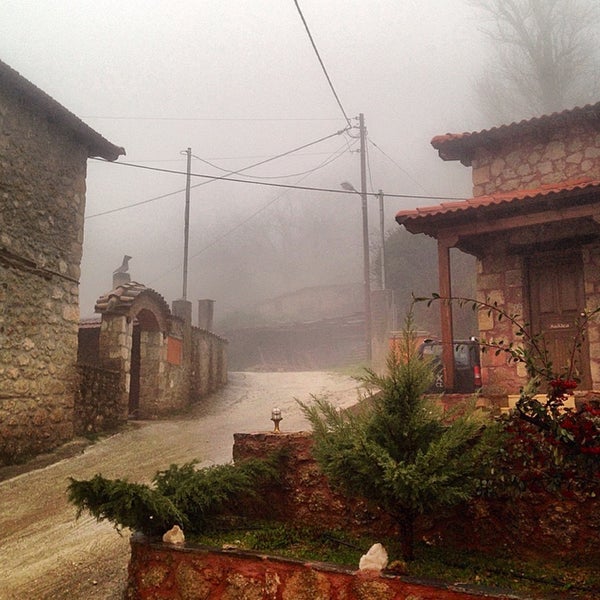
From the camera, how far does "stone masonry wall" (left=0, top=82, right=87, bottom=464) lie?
772 centimetres

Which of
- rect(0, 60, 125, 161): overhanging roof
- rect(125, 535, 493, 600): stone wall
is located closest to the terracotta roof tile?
rect(0, 60, 125, 161): overhanging roof

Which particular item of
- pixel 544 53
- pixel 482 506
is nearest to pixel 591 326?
pixel 482 506

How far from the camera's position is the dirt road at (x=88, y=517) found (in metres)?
4.12

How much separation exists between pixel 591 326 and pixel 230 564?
6.29 meters

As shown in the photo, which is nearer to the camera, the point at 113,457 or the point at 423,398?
the point at 423,398

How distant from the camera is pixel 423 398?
3352 mm

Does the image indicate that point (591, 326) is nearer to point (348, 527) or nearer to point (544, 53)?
point (348, 527)

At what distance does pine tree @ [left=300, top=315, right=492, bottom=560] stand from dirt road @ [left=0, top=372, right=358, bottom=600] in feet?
6.13

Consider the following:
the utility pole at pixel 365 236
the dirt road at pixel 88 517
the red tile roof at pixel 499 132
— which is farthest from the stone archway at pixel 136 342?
the utility pole at pixel 365 236

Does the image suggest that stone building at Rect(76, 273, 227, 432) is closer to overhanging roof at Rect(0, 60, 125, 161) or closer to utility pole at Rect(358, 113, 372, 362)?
overhanging roof at Rect(0, 60, 125, 161)

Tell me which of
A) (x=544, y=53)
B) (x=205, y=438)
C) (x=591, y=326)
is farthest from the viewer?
(x=544, y=53)

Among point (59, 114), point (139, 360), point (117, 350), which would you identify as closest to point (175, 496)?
point (59, 114)

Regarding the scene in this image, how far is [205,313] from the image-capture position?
20.0m

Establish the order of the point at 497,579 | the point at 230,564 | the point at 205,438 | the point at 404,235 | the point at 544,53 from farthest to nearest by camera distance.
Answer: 1. the point at 404,235
2. the point at 544,53
3. the point at 205,438
4. the point at 230,564
5. the point at 497,579
